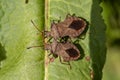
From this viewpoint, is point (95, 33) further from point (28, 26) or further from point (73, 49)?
point (28, 26)

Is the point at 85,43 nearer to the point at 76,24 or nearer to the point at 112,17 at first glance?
the point at 76,24

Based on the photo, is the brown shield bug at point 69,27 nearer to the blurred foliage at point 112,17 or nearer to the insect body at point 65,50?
the insect body at point 65,50

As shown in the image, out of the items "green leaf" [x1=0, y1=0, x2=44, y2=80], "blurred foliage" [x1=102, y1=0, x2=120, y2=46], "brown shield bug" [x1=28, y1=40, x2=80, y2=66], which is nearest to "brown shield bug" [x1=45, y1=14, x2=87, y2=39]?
"brown shield bug" [x1=28, y1=40, x2=80, y2=66]

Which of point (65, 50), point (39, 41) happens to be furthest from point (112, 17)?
point (39, 41)

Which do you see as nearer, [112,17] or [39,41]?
[39,41]

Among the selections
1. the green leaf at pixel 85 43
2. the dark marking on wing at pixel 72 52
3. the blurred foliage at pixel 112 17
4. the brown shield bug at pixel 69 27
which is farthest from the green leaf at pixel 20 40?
the blurred foliage at pixel 112 17

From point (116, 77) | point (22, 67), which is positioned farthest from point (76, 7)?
point (116, 77)
